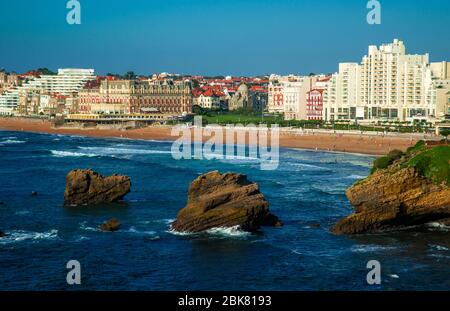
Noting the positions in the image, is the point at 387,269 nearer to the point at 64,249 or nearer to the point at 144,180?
the point at 64,249

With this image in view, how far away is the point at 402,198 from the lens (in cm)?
3372

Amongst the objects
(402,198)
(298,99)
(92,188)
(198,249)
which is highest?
(298,99)

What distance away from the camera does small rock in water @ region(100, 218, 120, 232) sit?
36253mm

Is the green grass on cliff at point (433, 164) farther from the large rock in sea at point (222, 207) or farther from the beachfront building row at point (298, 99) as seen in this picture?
the beachfront building row at point (298, 99)

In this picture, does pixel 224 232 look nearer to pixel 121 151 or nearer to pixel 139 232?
pixel 139 232

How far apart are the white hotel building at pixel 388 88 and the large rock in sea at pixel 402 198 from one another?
79.4 m

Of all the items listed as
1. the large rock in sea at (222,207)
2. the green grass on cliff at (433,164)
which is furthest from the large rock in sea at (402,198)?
the large rock in sea at (222,207)

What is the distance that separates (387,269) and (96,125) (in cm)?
11791

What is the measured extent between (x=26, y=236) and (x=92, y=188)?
30.0ft

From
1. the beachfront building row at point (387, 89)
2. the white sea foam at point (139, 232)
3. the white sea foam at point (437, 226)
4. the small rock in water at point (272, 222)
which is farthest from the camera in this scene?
the beachfront building row at point (387, 89)

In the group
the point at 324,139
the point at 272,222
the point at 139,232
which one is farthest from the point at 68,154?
the point at 272,222

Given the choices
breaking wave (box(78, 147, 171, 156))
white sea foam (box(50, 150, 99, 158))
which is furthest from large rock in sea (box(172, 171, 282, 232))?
breaking wave (box(78, 147, 171, 156))

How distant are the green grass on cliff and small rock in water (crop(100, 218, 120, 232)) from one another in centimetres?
1367

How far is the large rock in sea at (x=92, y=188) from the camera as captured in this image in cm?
4331
